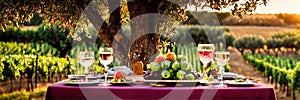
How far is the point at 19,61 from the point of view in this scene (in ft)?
44.8

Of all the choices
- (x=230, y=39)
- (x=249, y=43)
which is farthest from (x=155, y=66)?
(x=230, y=39)

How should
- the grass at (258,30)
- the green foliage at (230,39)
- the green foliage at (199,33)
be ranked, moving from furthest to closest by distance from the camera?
the grass at (258,30)
the green foliage at (230,39)
the green foliage at (199,33)

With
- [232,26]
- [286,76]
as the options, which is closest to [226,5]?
[286,76]

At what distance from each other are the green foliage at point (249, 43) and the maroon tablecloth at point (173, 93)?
128 feet

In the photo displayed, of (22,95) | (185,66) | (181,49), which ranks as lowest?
(22,95)

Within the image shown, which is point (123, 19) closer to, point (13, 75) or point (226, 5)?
point (226, 5)

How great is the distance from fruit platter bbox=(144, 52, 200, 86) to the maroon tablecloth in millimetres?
221

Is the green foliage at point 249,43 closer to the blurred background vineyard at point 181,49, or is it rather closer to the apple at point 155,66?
the blurred background vineyard at point 181,49

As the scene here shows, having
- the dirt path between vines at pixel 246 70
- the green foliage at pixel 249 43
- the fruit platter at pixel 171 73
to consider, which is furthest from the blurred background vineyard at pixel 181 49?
the fruit platter at pixel 171 73

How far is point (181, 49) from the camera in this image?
1027 inches

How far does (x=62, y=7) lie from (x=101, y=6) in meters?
1.23

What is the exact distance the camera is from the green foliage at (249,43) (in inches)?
1710

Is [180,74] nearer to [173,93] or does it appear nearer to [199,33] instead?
[173,93]

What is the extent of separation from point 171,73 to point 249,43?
128ft
